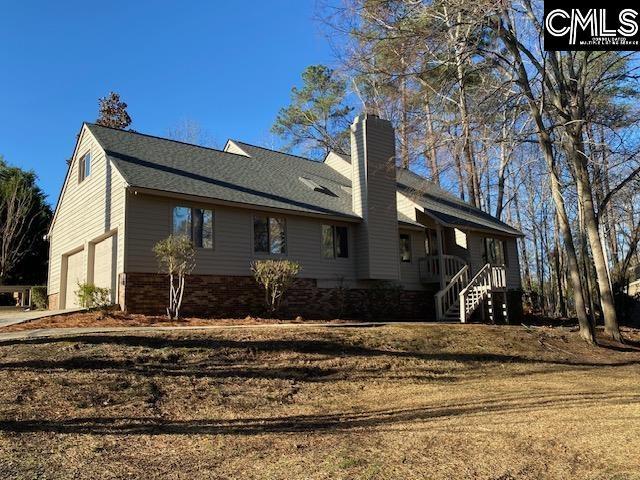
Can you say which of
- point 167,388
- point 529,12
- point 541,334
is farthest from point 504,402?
point 529,12

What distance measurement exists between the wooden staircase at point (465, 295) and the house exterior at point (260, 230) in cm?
6

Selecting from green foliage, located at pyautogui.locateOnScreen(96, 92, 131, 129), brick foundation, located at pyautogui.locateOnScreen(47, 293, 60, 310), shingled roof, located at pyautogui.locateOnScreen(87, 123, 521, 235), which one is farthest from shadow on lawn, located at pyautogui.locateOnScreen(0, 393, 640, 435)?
green foliage, located at pyautogui.locateOnScreen(96, 92, 131, 129)

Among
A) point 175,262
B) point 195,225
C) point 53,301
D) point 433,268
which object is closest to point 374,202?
point 433,268

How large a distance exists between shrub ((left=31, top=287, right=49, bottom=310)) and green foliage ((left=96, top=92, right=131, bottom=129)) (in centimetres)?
1906

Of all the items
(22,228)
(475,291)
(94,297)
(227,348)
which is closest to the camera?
(227,348)

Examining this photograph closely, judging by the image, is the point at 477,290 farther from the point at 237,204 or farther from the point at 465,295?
the point at 237,204

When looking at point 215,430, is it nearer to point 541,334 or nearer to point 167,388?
point 167,388

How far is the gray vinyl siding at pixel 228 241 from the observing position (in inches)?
535

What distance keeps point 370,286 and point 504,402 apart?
34.4 ft

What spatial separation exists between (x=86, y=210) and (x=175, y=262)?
5526 mm

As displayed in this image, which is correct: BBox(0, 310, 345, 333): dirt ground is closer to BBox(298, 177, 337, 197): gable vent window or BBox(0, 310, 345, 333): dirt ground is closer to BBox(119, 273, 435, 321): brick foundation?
BBox(119, 273, 435, 321): brick foundation

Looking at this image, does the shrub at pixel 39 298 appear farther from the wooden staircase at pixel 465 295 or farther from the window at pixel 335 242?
the wooden staircase at pixel 465 295

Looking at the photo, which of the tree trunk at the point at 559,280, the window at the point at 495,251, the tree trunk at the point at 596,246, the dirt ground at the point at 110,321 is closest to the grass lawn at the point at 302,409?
the dirt ground at the point at 110,321

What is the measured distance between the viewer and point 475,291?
729 inches
